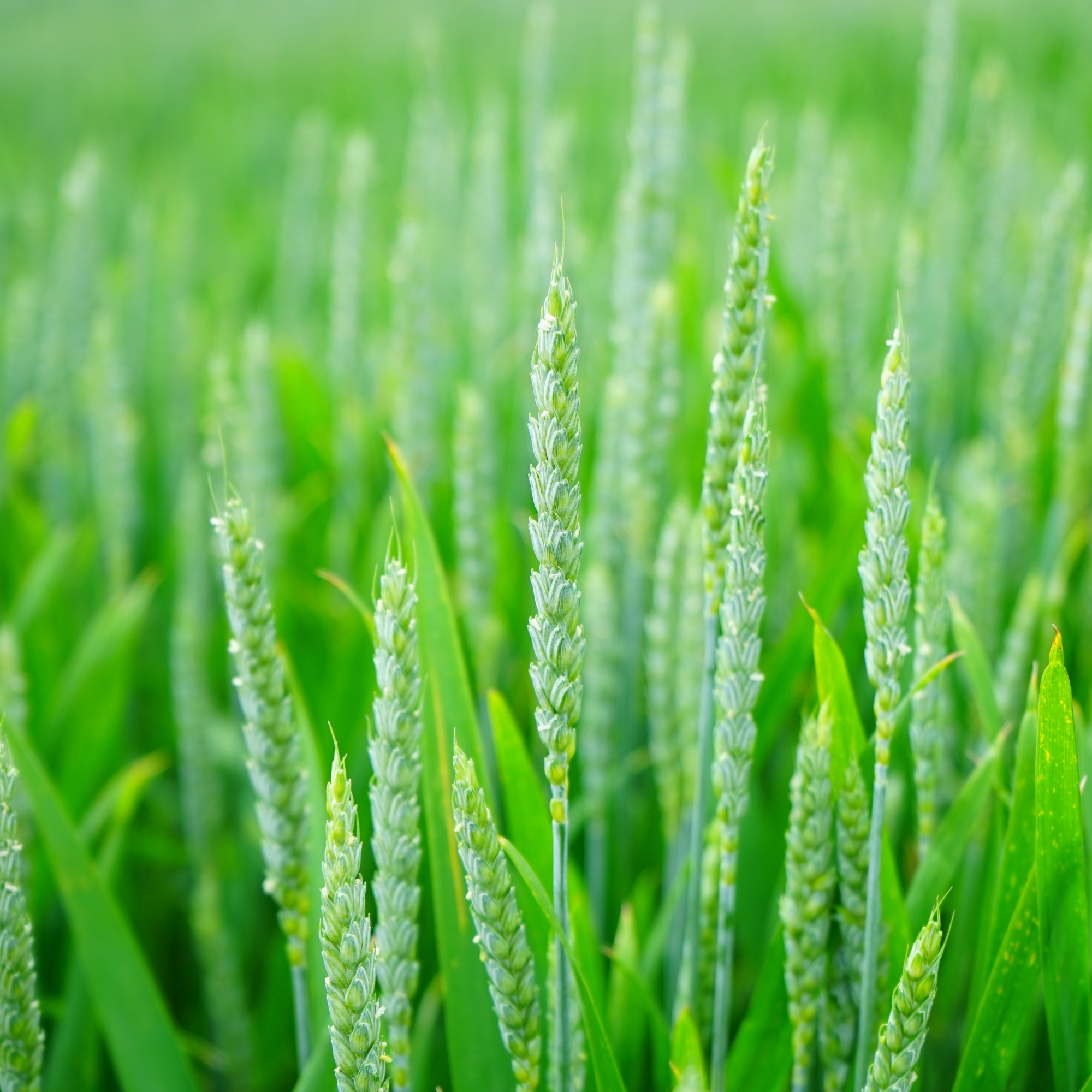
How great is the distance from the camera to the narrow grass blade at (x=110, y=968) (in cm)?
72

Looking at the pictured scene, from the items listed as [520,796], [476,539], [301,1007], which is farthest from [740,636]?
[476,539]

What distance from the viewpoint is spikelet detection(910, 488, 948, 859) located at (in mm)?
623

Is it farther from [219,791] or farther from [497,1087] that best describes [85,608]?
[497,1087]

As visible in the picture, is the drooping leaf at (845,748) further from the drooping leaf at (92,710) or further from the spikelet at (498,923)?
the drooping leaf at (92,710)

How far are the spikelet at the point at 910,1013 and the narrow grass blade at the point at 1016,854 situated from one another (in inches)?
6.8

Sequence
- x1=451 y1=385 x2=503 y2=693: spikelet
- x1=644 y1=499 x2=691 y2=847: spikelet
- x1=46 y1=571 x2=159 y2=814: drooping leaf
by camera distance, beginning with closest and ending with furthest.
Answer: x1=644 y1=499 x2=691 y2=847: spikelet → x1=451 y1=385 x2=503 y2=693: spikelet → x1=46 y1=571 x2=159 y2=814: drooping leaf

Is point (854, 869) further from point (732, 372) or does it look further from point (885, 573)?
point (732, 372)

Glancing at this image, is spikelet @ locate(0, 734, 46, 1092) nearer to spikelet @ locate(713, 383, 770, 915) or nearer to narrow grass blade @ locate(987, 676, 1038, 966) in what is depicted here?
spikelet @ locate(713, 383, 770, 915)

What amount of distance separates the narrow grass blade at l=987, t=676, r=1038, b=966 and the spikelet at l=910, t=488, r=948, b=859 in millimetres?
49

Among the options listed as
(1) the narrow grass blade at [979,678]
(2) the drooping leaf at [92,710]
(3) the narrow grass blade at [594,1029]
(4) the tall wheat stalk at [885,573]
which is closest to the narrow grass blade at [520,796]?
(3) the narrow grass blade at [594,1029]

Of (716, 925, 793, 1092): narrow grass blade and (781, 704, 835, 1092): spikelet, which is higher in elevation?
(781, 704, 835, 1092): spikelet

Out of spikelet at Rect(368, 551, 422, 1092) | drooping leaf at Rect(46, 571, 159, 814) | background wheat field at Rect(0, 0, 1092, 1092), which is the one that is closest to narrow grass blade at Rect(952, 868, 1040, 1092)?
background wheat field at Rect(0, 0, 1092, 1092)

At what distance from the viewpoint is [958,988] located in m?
0.85

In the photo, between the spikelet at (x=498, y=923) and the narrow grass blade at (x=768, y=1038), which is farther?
the narrow grass blade at (x=768, y=1038)
